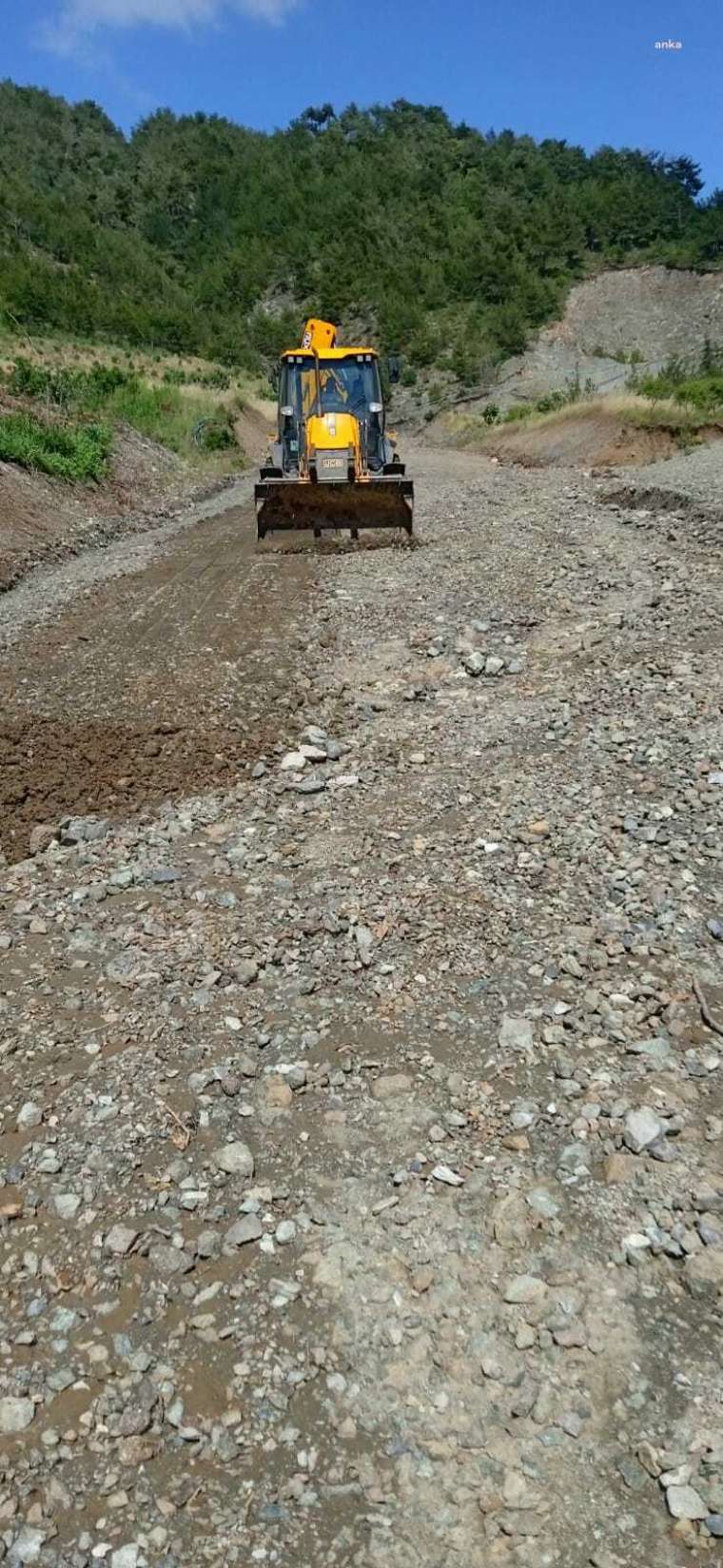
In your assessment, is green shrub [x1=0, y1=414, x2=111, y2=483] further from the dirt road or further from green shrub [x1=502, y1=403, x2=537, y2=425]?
green shrub [x1=502, y1=403, x2=537, y2=425]

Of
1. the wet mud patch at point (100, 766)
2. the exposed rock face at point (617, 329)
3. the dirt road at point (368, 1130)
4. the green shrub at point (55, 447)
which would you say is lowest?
the dirt road at point (368, 1130)

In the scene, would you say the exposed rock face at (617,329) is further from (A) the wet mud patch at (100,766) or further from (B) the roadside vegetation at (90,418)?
(A) the wet mud patch at (100,766)

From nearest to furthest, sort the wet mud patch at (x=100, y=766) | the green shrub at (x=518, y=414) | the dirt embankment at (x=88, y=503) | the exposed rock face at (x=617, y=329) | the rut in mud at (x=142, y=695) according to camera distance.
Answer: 1. the wet mud patch at (x=100, y=766)
2. the rut in mud at (x=142, y=695)
3. the dirt embankment at (x=88, y=503)
4. the green shrub at (x=518, y=414)
5. the exposed rock face at (x=617, y=329)

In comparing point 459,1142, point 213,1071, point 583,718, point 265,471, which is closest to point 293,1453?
point 459,1142

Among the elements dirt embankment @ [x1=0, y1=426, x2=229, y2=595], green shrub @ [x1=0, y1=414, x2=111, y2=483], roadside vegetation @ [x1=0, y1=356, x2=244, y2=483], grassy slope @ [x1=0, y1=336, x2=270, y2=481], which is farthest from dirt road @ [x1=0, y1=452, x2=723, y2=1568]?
grassy slope @ [x1=0, y1=336, x2=270, y2=481]

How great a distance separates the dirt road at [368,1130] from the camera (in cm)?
247

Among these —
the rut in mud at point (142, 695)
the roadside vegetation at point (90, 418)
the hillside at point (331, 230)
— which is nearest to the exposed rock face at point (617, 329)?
the hillside at point (331, 230)

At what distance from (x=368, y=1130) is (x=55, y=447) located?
17.1 meters

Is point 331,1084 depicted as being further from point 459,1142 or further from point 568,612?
point 568,612

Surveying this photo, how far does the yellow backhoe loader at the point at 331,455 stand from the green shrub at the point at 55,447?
4.64m

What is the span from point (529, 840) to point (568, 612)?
4.31 metres

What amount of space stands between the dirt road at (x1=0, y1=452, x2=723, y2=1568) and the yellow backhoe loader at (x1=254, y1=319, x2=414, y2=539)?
655 cm

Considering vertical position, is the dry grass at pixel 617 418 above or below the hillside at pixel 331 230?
below

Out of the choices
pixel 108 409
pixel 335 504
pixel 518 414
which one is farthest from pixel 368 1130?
pixel 518 414
